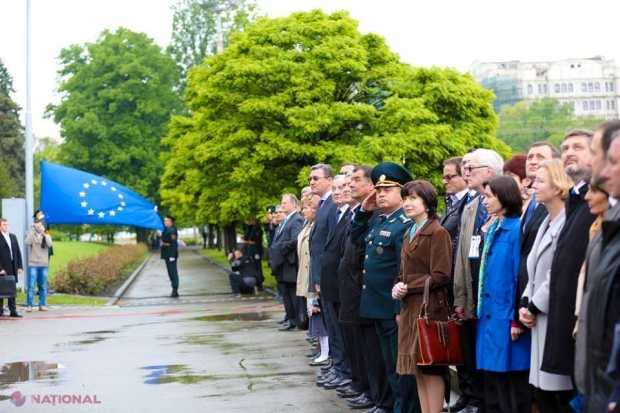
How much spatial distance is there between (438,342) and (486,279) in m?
0.60

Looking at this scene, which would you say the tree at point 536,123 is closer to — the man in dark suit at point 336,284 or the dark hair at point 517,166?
the man in dark suit at point 336,284

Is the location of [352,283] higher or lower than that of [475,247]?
lower

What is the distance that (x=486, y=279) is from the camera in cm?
768

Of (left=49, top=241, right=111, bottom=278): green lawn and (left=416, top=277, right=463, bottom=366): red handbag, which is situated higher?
(left=49, top=241, right=111, bottom=278): green lawn

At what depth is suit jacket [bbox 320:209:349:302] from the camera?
10.6 m

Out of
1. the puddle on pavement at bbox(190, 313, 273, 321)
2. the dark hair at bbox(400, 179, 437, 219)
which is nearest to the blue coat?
the dark hair at bbox(400, 179, 437, 219)

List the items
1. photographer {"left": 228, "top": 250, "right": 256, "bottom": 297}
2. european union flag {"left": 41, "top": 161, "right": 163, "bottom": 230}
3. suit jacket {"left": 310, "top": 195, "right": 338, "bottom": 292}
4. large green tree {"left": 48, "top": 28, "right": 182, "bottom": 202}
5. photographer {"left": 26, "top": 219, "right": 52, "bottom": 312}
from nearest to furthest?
suit jacket {"left": 310, "top": 195, "right": 338, "bottom": 292} → photographer {"left": 26, "top": 219, "right": 52, "bottom": 312} → european union flag {"left": 41, "top": 161, "right": 163, "bottom": 230} → photographer {"left": 228, "top": 250, "right": 256, "bottom": 297} → large green tree {"left": 48, "top": 28, "right": 182, "bottom": 202}

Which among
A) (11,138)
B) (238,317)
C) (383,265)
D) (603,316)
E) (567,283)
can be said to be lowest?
(238,317)

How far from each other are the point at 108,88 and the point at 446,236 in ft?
227

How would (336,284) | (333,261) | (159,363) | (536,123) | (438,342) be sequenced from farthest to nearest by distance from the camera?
(536,123) → (159,363) → (333,261) → (336,284) → (438,342)

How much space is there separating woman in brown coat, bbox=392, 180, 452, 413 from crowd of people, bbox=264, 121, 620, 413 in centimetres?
1

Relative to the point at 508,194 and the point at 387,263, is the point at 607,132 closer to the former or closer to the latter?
the point at 508,194

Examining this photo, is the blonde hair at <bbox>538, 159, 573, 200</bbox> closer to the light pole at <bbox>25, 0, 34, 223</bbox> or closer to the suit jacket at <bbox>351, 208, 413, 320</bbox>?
the suit jacket at <bbox>351, 208, 413, 320</bbox>

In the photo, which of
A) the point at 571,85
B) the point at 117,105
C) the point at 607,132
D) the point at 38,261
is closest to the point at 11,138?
the point at 117,105
